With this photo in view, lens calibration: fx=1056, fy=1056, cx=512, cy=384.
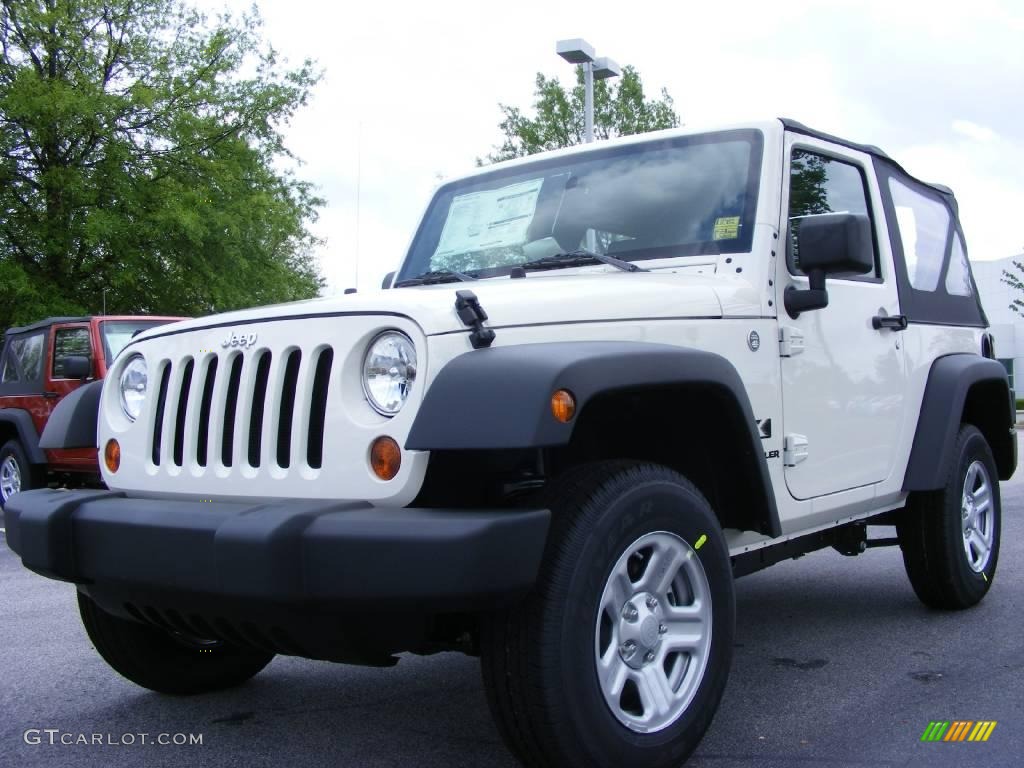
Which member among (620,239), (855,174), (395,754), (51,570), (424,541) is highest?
(855,174)

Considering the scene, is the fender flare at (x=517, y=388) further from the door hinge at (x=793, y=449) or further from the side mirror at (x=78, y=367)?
the side mirror at (x=78, y=367)

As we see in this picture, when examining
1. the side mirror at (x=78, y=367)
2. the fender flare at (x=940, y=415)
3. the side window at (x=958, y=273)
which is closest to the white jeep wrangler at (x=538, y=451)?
the fender flare at (x=940, y=415)

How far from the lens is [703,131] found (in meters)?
3.99

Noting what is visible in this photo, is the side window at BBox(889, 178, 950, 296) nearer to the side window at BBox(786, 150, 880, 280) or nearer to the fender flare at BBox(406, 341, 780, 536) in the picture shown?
the side window at BBox(786, 150, 880, 280)

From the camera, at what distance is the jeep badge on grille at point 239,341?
115 inches

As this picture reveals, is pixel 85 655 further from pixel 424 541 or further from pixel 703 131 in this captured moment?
pixel 703 131

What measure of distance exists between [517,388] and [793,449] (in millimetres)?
1502

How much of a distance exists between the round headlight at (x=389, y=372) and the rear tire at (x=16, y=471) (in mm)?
7943

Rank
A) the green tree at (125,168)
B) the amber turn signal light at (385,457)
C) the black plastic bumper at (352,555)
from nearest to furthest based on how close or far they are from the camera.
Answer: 1. the black plastic bumper at (352,555)
2. the amber turn signal light at (385,457)
3. the green tree at (125,168)

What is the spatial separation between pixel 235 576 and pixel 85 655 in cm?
259

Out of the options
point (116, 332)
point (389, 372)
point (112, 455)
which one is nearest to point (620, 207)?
point (389, 372)

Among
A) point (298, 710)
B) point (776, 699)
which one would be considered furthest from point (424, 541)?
point (776, 699)

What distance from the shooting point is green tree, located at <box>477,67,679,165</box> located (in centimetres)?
2450

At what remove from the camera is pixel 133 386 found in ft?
11.0
